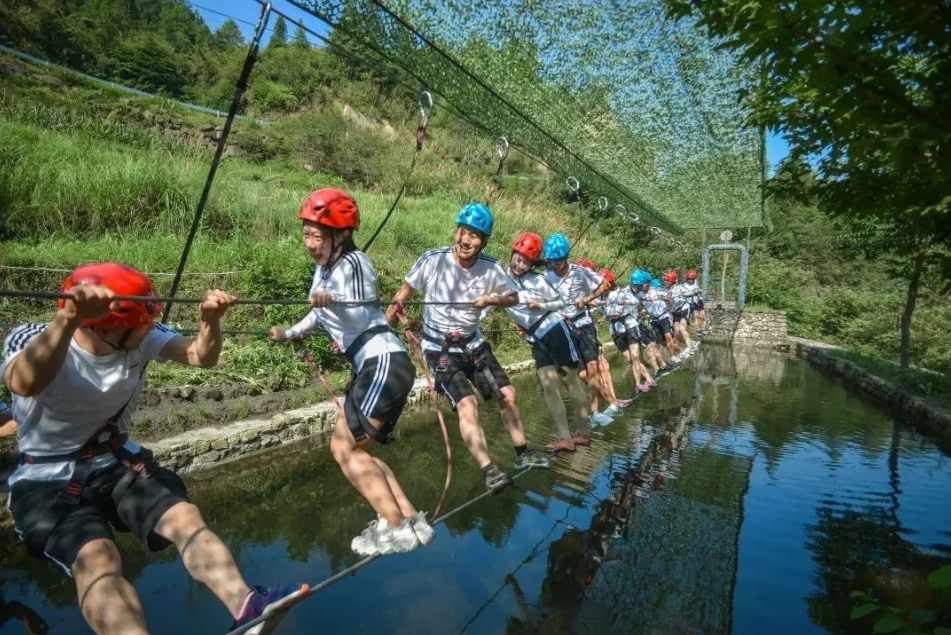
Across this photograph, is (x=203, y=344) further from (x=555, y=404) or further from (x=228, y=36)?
(x=228, y=36)

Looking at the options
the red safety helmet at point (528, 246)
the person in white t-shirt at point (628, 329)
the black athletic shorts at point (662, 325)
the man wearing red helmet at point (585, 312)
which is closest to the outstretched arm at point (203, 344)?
the red safety helmet at point (528, 246)

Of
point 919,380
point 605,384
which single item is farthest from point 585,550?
point 919,380

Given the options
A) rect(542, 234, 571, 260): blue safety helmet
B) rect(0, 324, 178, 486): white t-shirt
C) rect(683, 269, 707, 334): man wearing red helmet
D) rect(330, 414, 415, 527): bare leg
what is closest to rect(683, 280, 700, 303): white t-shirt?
rect(683, 269, 707, 334): man wearing red helmet

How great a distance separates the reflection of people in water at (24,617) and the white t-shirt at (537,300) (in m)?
3.89

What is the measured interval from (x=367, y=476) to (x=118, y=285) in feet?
5.83

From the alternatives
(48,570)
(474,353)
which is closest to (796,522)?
(474,353)

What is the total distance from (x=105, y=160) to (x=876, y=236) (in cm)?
1634

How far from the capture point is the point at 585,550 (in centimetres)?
514

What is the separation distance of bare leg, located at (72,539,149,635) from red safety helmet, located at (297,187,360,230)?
1.95 m

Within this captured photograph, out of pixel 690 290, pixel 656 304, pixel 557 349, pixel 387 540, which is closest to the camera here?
pixel 387 540

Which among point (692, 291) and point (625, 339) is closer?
point (625, 339)

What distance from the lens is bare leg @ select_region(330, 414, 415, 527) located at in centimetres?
386

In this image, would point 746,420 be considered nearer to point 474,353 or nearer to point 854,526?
point 854,526

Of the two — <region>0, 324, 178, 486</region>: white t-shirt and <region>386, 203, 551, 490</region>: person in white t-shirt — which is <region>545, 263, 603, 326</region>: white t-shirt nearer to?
<region>386, 203, 551, 490</region>: person in white t-shirt
